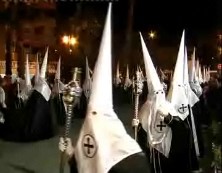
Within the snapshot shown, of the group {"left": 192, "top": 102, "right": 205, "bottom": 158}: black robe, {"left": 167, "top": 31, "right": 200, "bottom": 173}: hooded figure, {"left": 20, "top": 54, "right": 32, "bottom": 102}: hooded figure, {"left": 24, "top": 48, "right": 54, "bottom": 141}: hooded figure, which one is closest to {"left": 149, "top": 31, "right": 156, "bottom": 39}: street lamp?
{"left": 192, "top": 102, "right": 205, "bottom": 158}: black robe

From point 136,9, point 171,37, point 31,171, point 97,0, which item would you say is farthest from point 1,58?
point 97,0

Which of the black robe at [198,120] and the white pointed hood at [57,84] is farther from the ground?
the white pointed hood at [57,84]

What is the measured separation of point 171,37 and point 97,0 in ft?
10.6

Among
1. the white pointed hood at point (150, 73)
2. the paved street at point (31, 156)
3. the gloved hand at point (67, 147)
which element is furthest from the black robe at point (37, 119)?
the gloved hand at point (67, 147)

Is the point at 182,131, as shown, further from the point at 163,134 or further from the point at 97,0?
the point at 97,0

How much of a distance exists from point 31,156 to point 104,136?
304cm

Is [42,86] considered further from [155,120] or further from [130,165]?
[130,165]

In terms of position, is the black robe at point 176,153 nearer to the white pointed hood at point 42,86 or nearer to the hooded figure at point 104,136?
the hooded figure at point 104,136

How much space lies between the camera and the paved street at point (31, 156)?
442 cm

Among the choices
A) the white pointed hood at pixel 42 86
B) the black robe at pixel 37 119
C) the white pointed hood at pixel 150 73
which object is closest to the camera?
the white pointed hood at pixel 150 73

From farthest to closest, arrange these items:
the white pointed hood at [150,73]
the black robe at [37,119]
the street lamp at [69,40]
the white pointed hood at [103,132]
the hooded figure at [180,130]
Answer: the street lamp at [69,40] → the black robe at [37,119] → the hooded figure at [180,130] → the white pointed hood at [150,73] → the white pointed hood at [103,132]

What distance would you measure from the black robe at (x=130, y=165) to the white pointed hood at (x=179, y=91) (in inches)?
74.7

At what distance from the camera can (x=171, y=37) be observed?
18.9 feet

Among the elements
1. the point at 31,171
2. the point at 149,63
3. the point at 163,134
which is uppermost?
the point at 149,63
